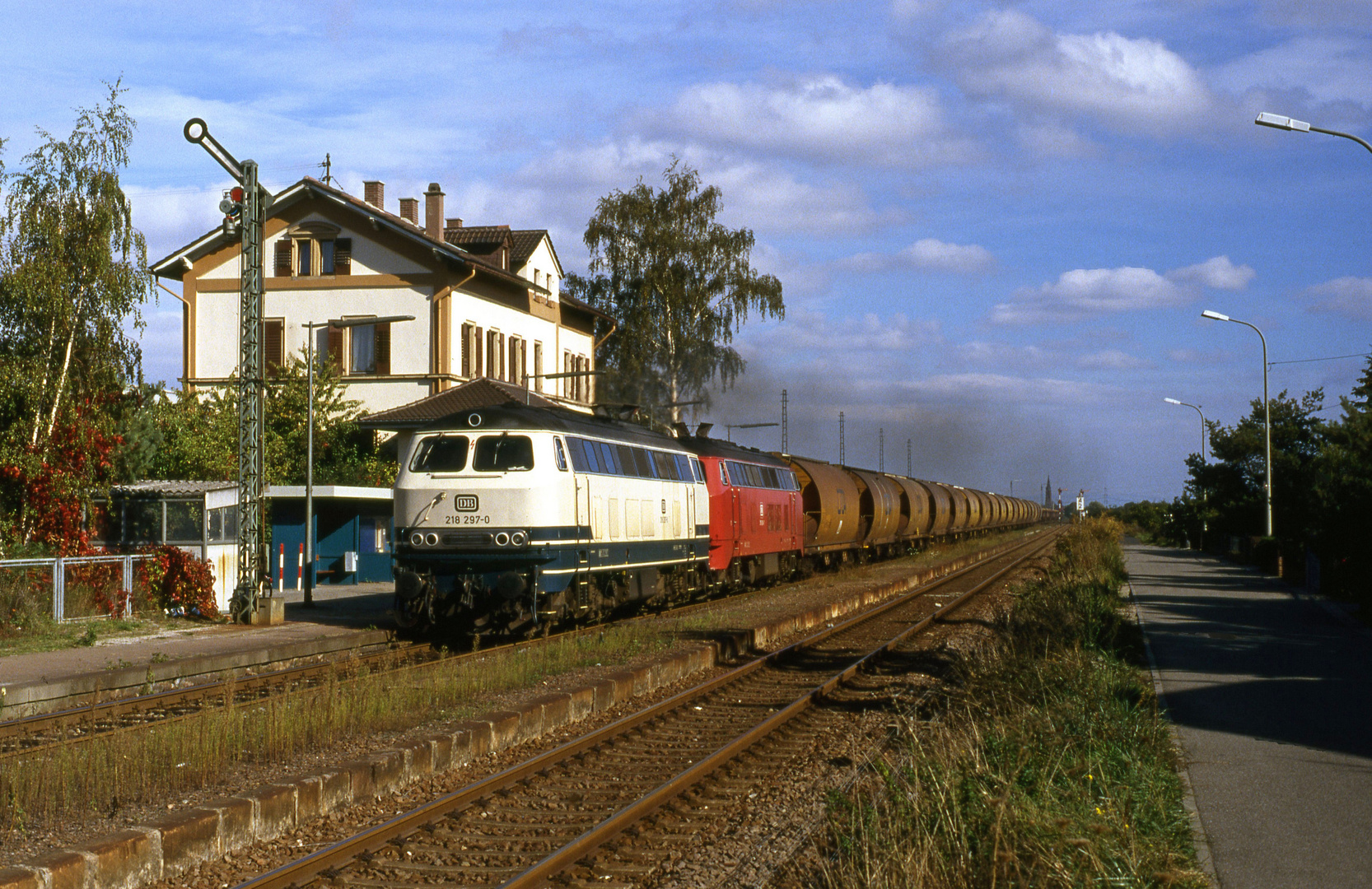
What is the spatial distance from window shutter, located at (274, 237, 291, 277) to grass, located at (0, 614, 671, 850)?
28150 millimetres

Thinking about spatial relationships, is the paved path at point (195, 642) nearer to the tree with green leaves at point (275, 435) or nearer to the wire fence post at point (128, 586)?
the wire fence post at point (128, 586)

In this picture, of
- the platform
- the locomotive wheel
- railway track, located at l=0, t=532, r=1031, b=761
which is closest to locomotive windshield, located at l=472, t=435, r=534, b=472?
the locomotive wheel

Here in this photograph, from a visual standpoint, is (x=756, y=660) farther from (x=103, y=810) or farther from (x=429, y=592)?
(x=103, y=810)

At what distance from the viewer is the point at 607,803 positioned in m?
8.33

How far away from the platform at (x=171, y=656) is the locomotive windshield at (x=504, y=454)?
10.3 feet

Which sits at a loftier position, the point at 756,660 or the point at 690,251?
the point at 690,251

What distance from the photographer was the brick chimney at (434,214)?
4156cm

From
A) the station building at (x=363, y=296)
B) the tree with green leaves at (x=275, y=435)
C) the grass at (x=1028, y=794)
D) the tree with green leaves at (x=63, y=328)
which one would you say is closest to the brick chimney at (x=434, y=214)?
the station building at (x=363, y=296)

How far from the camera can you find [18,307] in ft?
73.9

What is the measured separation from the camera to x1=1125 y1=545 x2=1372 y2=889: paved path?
638cm

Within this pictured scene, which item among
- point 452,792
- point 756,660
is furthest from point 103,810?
point 756,660

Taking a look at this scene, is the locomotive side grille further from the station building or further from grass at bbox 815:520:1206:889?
the station building

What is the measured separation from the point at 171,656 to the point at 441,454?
14.7 ft

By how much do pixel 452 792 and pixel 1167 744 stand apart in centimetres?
505
